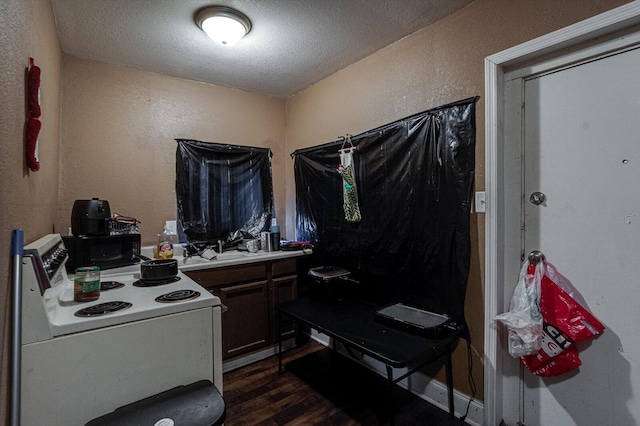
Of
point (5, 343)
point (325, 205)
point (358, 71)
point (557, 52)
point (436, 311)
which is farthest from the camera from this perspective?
point (325, 205)

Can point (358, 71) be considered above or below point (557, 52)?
above

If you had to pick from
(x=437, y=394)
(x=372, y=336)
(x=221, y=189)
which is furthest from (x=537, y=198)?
(x=221, y=189)

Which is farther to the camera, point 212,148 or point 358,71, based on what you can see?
point 212,148

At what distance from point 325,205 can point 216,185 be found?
3.47 feet

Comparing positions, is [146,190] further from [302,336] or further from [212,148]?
[302,336]

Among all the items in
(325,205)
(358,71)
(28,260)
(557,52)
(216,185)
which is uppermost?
(358,71)

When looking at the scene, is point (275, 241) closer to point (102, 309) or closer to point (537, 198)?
point (102, 309)

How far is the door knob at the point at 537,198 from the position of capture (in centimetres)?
169

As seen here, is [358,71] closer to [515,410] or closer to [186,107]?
[186,107]

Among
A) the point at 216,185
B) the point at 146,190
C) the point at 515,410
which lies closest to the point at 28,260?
the point at 146,190

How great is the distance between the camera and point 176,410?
1.06 meters

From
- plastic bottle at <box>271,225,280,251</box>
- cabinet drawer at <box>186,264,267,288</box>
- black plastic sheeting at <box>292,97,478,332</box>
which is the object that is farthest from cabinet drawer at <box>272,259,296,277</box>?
black plastic sheeting at <box>292,97,478,332</box>

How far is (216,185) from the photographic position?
9.82 ft

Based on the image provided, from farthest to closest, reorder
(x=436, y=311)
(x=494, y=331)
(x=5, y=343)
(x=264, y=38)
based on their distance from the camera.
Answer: (x=264, y=38), (x=436, y=311), (x=494, y=331), (x=5, y=343)
